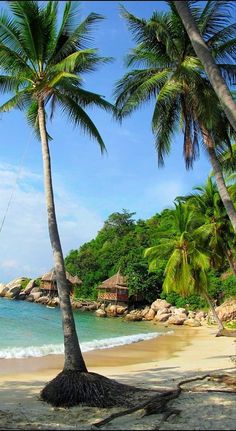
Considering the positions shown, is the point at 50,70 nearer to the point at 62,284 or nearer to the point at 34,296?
the point at 62,284

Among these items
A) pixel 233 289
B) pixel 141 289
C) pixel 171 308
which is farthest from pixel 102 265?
pixel 233 289

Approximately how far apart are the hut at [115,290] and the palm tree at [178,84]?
38.5 m

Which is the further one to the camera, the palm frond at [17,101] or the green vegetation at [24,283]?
the green vegetation at [24,283]

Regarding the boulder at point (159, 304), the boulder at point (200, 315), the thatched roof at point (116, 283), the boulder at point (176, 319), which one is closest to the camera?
the boulder at point (176, 319)

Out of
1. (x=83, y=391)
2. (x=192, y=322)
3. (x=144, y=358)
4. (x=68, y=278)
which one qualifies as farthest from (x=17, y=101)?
(x=68, y=278)

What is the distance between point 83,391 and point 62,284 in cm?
237

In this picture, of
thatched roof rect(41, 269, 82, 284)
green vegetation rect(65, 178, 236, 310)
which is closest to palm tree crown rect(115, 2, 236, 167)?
green vegetation rect(65, 178, 236, 310)

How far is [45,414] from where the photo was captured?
8.12 metres

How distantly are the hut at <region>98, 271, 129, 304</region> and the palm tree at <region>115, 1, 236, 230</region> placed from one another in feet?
126

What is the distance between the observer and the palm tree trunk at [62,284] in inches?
373

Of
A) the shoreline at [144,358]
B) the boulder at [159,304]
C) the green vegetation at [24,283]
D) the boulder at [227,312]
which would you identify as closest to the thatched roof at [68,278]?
the green vegetation at [24,283]

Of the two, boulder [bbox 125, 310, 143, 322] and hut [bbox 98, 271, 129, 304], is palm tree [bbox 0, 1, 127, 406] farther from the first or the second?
hut [bbox 98, 271, 129, 304]

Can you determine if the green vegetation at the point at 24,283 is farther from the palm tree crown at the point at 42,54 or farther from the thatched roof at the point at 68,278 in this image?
the palm tree crown at the point at 42,54

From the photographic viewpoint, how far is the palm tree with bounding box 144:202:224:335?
25.4 m
